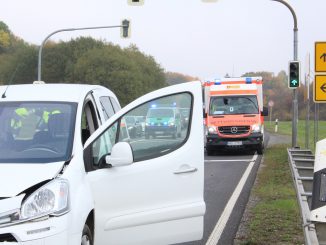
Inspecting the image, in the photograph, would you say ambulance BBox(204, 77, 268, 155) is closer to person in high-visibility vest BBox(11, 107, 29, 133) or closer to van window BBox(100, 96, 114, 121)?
van window BBox(100, 96, 114, 121)

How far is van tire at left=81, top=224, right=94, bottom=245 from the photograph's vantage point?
183 inches

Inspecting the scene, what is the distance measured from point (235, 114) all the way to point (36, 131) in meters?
16.0

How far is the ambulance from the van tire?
16.2m

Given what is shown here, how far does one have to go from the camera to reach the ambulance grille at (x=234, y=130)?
68.2 feet

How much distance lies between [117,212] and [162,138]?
86 cm

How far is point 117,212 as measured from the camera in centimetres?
504

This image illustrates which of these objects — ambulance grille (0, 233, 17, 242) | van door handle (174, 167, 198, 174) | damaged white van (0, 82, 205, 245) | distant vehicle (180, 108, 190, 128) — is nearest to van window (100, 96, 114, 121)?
damaged white van (0, 82, 205, 245)

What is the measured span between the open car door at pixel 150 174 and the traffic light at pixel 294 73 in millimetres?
14024

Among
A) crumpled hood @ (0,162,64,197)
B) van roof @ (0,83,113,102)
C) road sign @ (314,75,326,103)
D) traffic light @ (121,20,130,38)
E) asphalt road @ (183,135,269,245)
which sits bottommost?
asphalt road @ (183,135,269,245)

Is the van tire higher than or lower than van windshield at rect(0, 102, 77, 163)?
lower

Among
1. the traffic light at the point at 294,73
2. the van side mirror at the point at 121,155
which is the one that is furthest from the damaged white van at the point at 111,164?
the traffic light at the point at 294,73

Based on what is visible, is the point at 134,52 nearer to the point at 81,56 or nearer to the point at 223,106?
the point at 81,56

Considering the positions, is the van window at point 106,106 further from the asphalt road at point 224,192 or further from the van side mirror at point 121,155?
the asphalt road at point 224,192

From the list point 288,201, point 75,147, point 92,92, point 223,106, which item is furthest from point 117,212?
point 223,106
